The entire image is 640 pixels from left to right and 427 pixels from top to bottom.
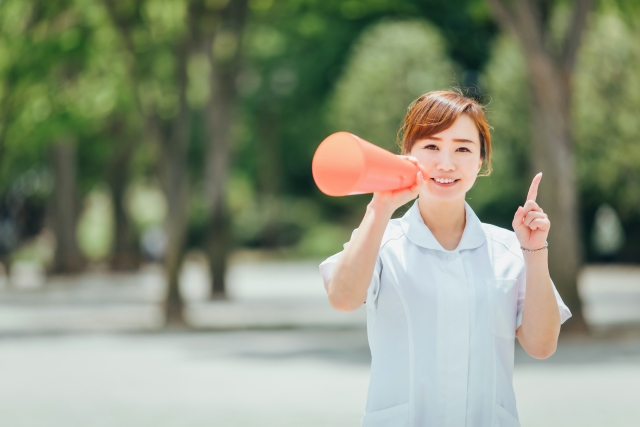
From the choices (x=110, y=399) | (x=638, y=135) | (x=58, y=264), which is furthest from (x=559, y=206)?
(x=58, y=264)

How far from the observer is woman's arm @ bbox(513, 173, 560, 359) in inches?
110

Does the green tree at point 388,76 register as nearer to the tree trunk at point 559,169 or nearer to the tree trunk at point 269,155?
the tree trunk at point 269,155

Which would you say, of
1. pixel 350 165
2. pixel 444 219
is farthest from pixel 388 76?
pixel 350 165

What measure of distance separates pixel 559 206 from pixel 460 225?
441 inches

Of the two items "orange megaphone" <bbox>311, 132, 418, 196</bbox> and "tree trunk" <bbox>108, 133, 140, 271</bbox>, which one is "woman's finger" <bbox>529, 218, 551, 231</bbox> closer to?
"orange megaphone" <bbox>311, 132, 418, 196</bbox>

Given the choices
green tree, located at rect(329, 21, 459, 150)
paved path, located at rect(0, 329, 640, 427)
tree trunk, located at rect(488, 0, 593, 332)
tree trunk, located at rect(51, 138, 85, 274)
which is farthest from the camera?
green tree, located at rect(329, 21, 459, 150)

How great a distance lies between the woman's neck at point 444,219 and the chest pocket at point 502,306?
0.52ft

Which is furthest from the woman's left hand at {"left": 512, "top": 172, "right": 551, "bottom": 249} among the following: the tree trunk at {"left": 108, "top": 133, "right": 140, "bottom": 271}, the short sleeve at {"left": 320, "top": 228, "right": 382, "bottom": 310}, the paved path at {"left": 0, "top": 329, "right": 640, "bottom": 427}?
the tree trunk at {"left": 108, "top": 133, "right": 140, "bottom": 271}

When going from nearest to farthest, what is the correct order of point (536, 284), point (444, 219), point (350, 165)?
point (350, 165) < point (536, 284) < point (444, 219)

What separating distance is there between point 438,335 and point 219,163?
19.7 metres

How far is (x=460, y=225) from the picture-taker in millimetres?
2945

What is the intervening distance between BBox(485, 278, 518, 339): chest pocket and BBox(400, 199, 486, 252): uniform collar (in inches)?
4.4

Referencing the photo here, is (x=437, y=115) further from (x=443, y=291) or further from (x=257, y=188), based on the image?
(x=257, y=188)

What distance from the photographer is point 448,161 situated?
2809 mm
